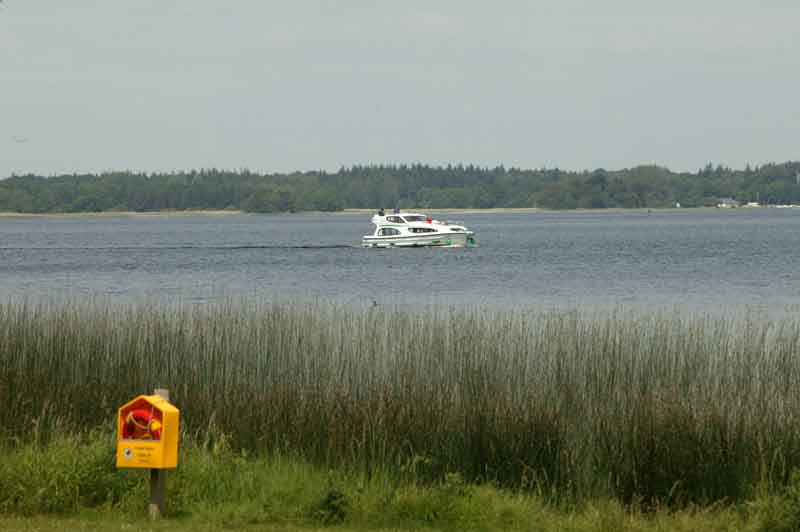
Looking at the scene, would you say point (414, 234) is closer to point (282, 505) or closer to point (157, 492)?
point (282, 505)

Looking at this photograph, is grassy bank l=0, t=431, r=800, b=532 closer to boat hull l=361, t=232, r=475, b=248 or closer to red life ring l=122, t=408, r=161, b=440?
red life ring l=122, t=408, r=161, b=440

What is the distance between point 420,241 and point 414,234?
0.71 metres

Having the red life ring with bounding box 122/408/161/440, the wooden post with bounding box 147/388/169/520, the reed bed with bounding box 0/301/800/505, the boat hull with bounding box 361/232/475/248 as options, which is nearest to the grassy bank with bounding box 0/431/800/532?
the wooden post with bounding box 147/388/169/520

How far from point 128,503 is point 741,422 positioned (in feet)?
22.2

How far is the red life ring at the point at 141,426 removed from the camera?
37.1ft

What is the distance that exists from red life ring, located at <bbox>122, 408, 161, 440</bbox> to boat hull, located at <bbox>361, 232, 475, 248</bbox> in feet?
247

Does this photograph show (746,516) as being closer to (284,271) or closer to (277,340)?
(277,340)

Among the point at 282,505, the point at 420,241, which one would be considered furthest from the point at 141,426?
the point at 420,241

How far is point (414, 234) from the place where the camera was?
87.1m

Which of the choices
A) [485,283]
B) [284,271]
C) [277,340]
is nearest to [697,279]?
[485,283]

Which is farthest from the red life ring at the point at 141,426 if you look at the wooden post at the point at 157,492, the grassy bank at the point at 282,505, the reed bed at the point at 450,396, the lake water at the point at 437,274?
the lake water at the point at 437,274

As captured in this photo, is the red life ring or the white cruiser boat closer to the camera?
the red life ring

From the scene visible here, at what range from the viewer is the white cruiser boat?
3428 inches

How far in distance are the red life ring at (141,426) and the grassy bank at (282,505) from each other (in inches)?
34.1
